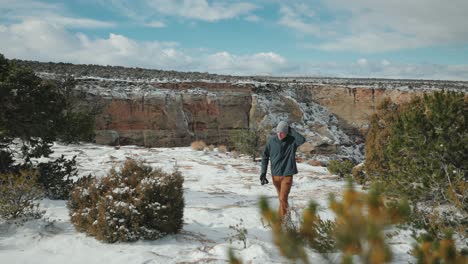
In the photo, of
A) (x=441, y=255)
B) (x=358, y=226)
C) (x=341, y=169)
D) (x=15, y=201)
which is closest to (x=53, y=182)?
(x=15, y=201)

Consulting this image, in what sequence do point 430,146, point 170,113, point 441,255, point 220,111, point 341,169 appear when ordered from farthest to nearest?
point 220,111
point 170,113
point 341,169
point 430,146
point 441,255

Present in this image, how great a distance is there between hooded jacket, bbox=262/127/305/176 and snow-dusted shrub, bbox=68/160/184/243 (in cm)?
176

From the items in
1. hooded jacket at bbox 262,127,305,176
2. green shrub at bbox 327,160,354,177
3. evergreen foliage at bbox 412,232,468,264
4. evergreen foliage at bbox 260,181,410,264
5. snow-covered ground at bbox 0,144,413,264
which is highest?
evergreen foliage at bbox 260,181,410,264

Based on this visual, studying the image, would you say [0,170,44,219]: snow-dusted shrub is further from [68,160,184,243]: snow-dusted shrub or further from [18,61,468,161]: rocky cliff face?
[18,61,468,161]: rocky cliff face

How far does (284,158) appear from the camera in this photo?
6.73m

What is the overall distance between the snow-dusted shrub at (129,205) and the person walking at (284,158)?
5.81 ft

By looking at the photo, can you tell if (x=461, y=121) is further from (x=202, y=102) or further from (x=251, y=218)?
(x=202, y=102)

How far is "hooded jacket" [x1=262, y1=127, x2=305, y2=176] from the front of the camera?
6660 mm

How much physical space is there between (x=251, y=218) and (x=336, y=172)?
275 inches

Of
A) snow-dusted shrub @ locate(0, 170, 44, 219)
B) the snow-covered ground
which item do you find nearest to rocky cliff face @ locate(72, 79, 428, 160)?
the snow-covered ground

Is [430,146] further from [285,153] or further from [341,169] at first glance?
[341,169]

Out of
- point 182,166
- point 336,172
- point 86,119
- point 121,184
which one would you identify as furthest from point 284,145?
point 182,166

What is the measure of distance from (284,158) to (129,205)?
2793 millimetres

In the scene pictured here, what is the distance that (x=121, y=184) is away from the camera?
563 cm
